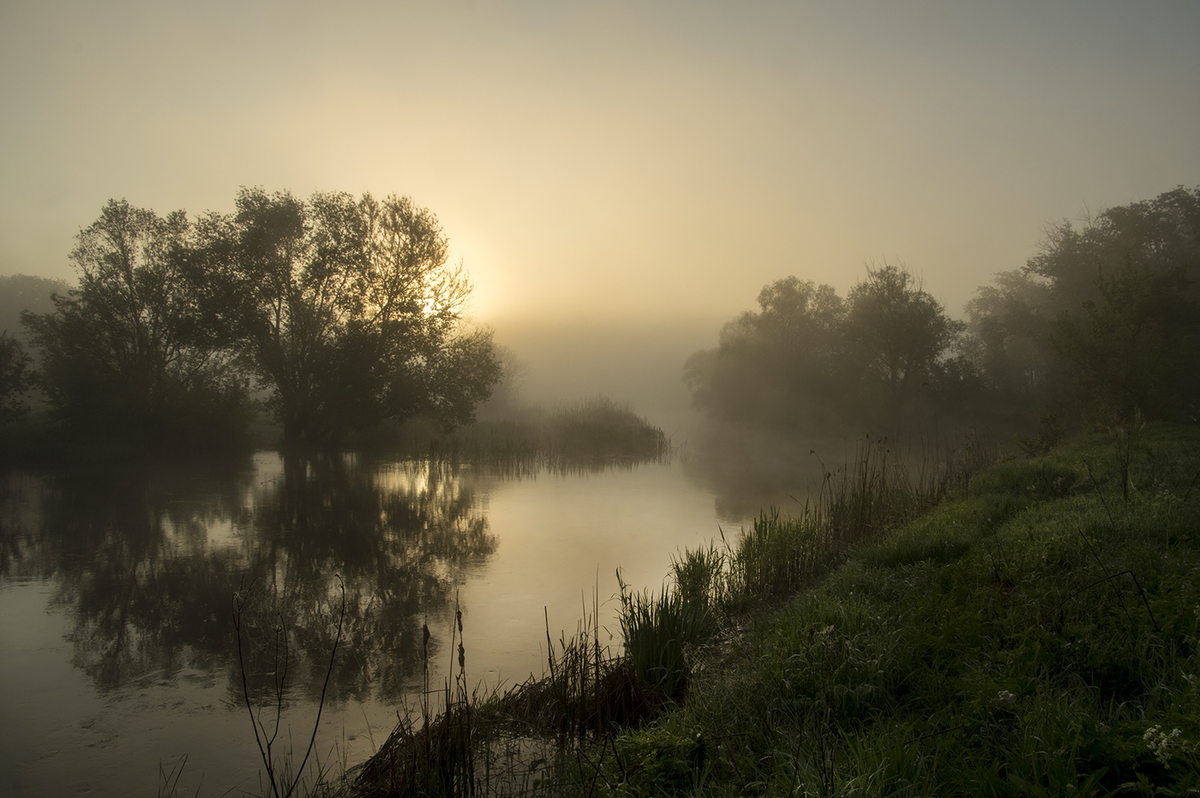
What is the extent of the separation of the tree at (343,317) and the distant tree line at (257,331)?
39 millimetres

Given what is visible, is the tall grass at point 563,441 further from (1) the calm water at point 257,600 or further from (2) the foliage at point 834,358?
(2) the foliage at point 834,358

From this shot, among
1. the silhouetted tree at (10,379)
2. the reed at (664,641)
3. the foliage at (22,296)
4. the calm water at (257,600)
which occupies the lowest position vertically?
the calm water at (257,600)

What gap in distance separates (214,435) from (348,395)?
4.27 m

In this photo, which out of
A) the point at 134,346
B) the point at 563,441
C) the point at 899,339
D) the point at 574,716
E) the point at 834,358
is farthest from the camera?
the point at 834,358

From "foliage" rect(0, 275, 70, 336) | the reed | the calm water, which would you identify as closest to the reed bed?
the reed

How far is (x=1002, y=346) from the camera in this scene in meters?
33.4

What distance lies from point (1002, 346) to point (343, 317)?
31.1 metres

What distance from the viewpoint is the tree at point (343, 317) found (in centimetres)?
2056

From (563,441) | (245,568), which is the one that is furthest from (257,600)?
(563,441)

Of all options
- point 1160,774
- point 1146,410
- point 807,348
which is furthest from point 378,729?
point 807,348

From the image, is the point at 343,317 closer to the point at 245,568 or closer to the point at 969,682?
the point at 245,568

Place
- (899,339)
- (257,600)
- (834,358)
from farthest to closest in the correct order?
(834,358), (899,339), (257,600)

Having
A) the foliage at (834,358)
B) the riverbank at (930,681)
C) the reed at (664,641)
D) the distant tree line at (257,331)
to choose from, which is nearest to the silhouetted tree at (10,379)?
the distant tree line at (257,331)

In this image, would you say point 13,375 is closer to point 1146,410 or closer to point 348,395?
point 348,395
